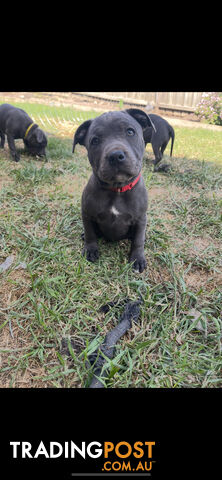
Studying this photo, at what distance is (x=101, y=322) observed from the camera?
7.20 ft

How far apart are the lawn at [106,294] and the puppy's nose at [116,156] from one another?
1.07m

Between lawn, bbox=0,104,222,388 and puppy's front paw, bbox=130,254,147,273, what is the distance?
63 millimetres

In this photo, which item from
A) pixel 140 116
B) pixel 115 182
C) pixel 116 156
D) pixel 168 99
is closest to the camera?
pixel 116 156

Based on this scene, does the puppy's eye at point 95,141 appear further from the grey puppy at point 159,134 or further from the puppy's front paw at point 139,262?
the grey puppy at point 159,134

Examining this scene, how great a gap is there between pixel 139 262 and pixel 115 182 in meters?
0.86

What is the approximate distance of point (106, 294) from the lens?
7.80 feet

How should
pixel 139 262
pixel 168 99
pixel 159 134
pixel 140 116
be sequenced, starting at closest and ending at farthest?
pixel 140 116 → pixel 139 262 → pixel 159 134 → pixel 168 99

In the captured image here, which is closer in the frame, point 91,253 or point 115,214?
point 115,214

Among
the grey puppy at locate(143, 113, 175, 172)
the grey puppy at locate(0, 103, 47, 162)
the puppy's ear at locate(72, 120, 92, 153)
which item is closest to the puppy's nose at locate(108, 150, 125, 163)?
the puppy's ear at locate(72, 120, 92, 153)

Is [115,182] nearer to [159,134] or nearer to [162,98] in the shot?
[159,134]

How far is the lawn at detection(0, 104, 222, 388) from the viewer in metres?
1.85

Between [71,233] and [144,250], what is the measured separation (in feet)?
2.90

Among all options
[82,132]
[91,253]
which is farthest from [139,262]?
[82,132]

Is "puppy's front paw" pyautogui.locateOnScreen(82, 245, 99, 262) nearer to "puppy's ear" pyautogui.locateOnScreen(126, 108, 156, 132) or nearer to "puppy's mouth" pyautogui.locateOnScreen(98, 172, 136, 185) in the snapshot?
"puppy's mouth" pyautogui.locateOnScreen(98, 172, 136, 185)
